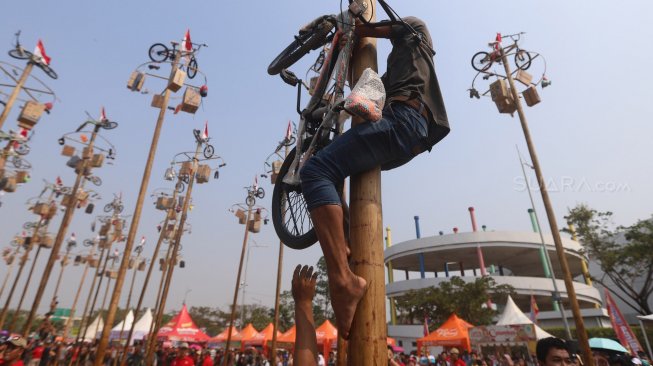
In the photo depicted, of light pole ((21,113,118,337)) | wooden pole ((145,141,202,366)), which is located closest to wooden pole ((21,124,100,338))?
light pole ((21,113,118,337))

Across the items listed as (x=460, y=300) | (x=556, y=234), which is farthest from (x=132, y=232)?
(x=460, y=300)

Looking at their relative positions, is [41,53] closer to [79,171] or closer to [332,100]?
[79,171]

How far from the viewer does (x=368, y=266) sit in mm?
1773

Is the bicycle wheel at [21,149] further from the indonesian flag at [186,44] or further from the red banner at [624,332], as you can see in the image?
the red banner at [624,332]

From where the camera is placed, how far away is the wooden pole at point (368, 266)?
162 cm

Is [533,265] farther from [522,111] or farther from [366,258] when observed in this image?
[366,258]

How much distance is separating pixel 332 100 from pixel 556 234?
9416 millimetres

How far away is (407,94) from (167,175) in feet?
59.5

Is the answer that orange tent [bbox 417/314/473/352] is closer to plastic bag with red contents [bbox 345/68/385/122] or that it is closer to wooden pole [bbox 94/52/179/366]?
wooden pole [bbox 94/52/179/366]

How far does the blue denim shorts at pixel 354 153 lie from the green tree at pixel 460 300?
99.3 ft

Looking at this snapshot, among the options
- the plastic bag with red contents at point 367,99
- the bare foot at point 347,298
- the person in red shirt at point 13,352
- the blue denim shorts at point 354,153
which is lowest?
the person in red shirt at point 13,352

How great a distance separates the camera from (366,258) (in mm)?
1790

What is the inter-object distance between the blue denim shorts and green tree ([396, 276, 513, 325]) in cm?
3028

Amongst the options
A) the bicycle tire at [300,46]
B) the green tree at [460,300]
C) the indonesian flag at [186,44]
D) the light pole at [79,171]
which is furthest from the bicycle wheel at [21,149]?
the green tree at [460,300]
